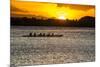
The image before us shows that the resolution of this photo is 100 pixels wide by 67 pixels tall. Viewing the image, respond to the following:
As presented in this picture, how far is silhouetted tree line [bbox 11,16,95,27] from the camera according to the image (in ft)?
9.45

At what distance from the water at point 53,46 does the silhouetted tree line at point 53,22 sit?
0.17 ft

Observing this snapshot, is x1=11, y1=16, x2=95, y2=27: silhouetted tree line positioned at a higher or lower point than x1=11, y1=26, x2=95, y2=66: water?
higher

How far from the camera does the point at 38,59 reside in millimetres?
2941

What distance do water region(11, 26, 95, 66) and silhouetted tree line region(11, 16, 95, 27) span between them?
51mm

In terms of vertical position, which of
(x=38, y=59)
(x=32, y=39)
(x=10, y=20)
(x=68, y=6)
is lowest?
(x=38, y=59)

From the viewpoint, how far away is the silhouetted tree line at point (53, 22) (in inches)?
113

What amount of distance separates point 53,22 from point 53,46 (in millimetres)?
321

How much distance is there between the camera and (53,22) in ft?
10.1

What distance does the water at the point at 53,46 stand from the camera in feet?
9.35

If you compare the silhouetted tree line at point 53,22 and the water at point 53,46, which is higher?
the silhouetted tree line at point 53,22

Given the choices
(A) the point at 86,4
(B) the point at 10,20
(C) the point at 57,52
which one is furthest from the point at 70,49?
(B) the point at 10,20
